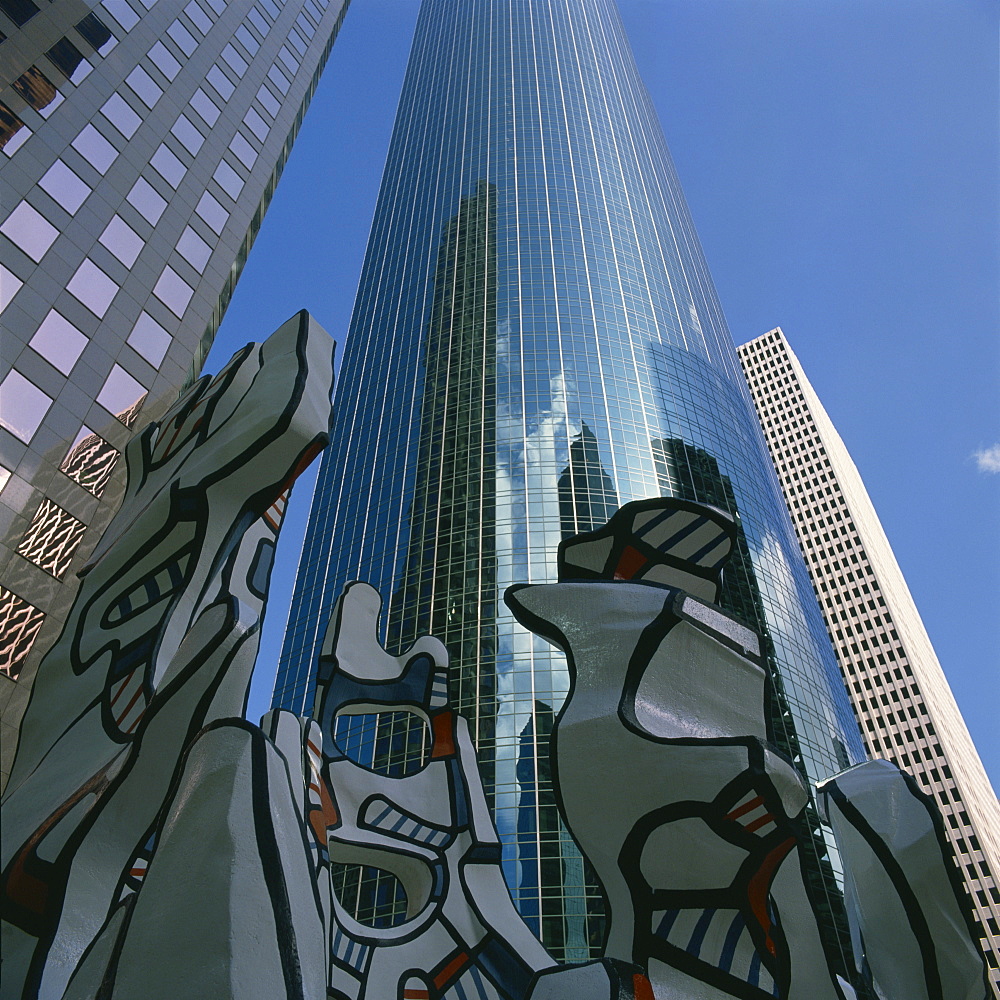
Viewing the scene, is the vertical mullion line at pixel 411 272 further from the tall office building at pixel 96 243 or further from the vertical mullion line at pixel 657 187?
the tall office building at pixel 96 243

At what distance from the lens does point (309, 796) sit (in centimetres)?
1170

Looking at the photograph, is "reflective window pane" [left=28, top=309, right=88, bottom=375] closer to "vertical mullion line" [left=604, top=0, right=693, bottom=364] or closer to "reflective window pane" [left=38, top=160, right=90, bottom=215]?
"reflective window pane" [left=38, top=160, right=90, bottom=215]

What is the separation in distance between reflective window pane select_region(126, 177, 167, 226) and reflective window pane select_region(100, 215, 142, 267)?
88cm

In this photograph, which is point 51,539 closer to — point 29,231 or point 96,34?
point 29,231

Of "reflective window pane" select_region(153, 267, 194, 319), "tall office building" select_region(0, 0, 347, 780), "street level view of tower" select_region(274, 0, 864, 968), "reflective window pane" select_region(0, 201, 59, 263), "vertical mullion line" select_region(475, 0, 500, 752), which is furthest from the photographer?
"vertical mullion line" select_region(475, 0, 500, 752)

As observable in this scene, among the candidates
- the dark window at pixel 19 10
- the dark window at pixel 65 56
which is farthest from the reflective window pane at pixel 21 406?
the dark window at pixel 19 10

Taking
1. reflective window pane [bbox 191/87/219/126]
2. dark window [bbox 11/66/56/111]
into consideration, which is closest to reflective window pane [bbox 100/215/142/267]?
dark window [bbox 11/66/56/111]

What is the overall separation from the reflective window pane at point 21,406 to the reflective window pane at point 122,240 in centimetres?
509

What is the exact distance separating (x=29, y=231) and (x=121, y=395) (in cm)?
391

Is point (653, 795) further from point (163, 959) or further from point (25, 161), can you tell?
point (25, 161)

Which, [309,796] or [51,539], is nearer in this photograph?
[309,796]

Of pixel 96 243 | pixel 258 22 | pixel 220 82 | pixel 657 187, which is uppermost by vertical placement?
pixel 657 187

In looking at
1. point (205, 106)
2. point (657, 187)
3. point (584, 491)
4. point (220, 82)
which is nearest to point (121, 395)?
point (205, 106)

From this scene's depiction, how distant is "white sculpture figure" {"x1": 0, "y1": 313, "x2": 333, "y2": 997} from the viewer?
21.2 ft
